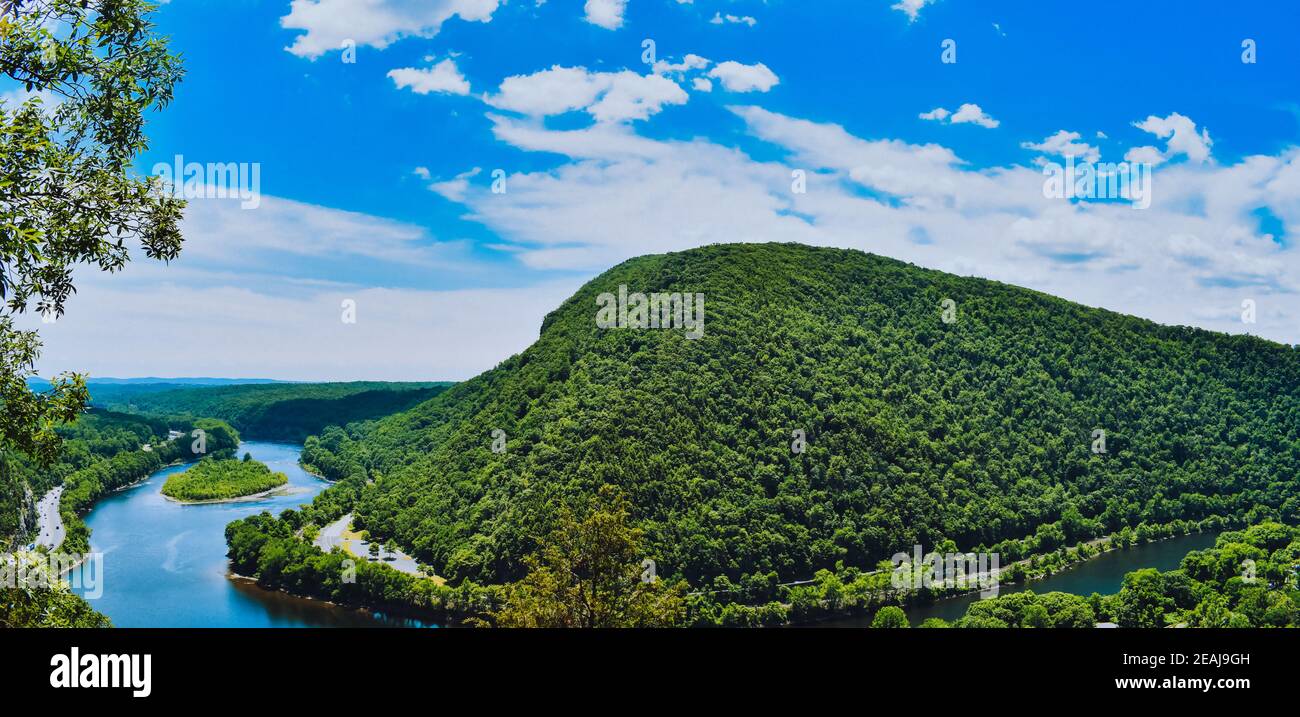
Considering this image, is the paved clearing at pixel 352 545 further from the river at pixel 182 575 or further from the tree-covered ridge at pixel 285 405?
the tree-covered ridge at pixel 285 405

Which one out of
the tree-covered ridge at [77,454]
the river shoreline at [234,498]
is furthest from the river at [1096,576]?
the river shoreline at [234,498]

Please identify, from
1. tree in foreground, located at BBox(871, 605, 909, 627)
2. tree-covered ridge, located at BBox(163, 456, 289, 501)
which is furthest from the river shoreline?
tree in foreground, located at BBox(871, 605, 909, 627)

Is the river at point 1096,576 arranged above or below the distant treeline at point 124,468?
below

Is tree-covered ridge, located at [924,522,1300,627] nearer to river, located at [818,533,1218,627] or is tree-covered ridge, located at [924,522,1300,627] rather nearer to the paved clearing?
river, located at [818,533,1218,627]

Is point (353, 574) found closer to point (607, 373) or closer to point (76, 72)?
point (607, 373)

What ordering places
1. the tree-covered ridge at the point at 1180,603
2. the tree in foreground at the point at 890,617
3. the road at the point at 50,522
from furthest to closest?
the road at the point at 50,522 < the tree in foreground at the point at 890,617 < the tree-covered ridge at the point at 1180,603
